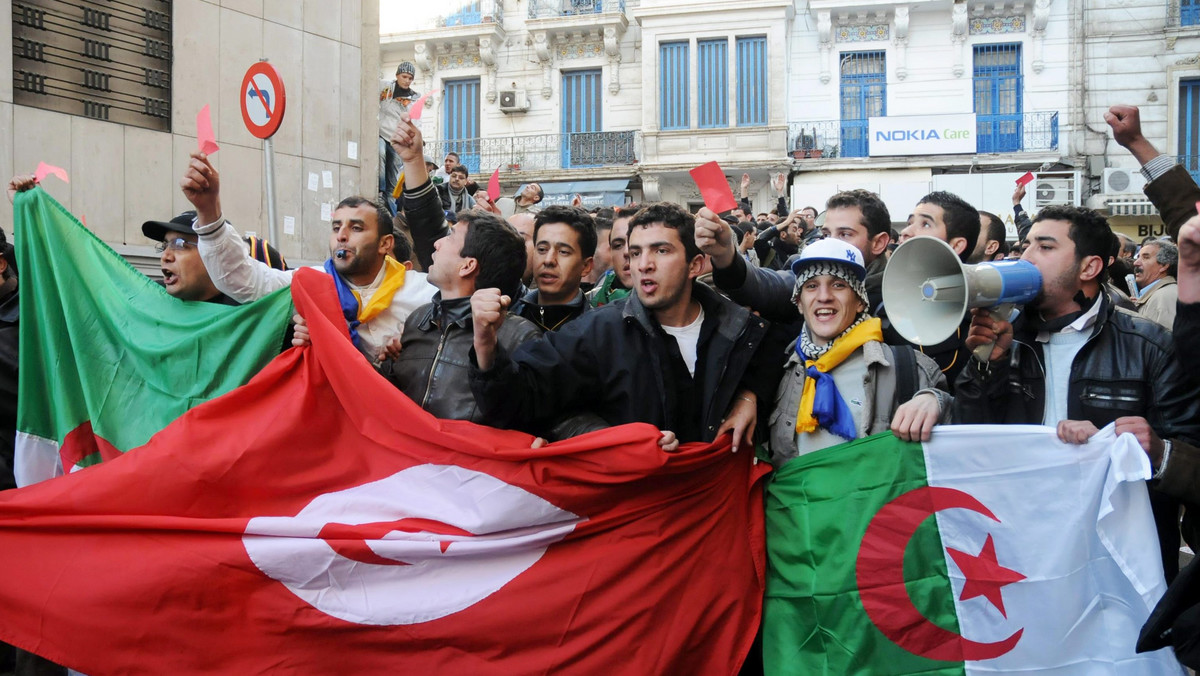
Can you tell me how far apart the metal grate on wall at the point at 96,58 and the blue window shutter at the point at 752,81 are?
17608 mm

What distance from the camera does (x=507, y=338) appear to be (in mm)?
3580

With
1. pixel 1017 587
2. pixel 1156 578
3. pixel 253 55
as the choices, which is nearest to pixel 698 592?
pixel 1017 587

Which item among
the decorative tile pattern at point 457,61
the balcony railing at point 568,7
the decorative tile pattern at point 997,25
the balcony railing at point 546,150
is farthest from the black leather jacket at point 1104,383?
the decorative tile pattern at point 457,61

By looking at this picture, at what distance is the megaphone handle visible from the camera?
3.07 meters

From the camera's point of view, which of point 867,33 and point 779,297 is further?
point 867,33

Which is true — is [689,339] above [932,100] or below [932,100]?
below

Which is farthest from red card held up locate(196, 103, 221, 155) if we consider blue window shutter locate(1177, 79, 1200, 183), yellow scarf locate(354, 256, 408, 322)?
blue window shutter locate(1177, 79, 1200, 183)

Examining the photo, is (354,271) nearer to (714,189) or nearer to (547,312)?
(547,312)

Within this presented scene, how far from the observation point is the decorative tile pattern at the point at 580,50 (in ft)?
89.1

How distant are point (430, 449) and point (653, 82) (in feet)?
78.2

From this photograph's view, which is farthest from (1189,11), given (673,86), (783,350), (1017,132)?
(783,350)

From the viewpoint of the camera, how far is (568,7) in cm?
2769

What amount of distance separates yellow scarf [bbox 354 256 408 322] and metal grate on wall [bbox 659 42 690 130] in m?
22.3

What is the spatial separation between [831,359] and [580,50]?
25.4m
